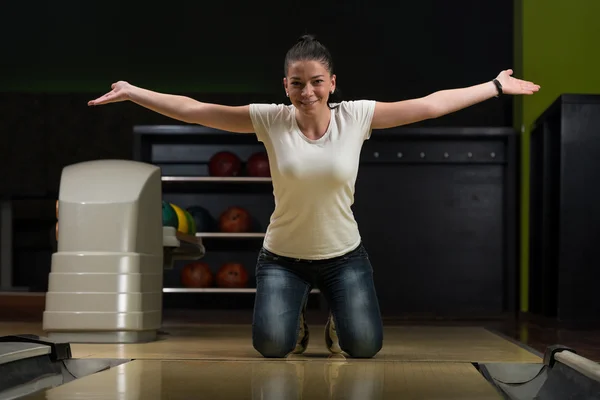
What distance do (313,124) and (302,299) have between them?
2.23ft

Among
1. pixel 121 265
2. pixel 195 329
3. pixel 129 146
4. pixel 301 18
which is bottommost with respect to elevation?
pixel 195 329

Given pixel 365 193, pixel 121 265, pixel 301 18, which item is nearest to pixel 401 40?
pixel 301 18

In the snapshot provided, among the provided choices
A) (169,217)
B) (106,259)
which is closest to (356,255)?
(106,259)

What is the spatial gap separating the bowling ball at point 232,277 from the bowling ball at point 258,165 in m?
0.79

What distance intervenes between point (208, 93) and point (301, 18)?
1.10 metres

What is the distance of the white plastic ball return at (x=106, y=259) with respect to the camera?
4016 mm

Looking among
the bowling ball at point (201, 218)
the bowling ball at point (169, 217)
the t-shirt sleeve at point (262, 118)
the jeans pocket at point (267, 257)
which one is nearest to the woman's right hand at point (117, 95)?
the t-shirt sleeve at point (262, 118)

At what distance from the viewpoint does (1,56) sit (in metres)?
8.47

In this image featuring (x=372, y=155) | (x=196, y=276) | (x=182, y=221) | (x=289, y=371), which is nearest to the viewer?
(x=289, y=371)

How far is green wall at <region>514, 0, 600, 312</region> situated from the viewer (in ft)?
25.5

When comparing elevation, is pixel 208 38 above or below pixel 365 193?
above

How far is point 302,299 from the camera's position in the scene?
11.4 ft

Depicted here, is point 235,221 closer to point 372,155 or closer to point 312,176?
point 372,155

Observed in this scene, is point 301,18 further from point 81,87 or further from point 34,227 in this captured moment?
point 34,227
